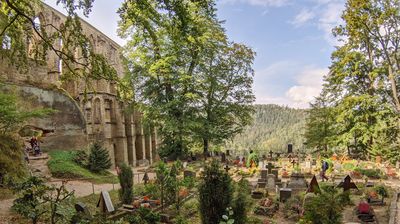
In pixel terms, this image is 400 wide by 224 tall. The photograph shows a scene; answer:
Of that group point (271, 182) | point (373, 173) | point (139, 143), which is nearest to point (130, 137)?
point (139, 143)

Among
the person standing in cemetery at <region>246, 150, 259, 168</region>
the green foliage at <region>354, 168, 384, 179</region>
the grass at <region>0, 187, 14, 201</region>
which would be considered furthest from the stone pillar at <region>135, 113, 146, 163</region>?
the green foliage at <region>354, 168, 384, 179</region>

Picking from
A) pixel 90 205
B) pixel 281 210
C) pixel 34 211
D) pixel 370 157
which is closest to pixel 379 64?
pixel 370 157

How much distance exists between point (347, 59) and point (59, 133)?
2353 cm

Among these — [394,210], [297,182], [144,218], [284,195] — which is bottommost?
[394,210]

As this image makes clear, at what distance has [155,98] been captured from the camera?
25.5 m

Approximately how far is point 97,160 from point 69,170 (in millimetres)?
2192

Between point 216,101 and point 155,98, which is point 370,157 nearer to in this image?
point 216,101

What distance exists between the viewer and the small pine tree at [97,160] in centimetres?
2045

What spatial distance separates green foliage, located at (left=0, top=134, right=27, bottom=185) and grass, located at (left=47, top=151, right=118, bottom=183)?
12.9 feet

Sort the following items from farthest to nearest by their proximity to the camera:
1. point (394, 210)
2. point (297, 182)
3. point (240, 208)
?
point (297, 182), point (394, 210), point (240, 208)

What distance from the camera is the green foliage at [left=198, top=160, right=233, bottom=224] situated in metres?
8.91

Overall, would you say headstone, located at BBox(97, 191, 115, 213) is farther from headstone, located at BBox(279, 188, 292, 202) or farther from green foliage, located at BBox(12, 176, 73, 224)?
headstone, located at BBox(279, 188, 292, 202)

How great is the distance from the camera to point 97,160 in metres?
20.6

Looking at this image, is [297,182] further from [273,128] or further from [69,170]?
[273,128]
